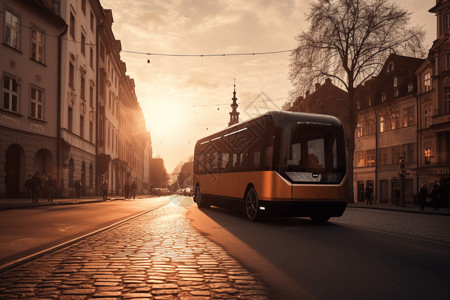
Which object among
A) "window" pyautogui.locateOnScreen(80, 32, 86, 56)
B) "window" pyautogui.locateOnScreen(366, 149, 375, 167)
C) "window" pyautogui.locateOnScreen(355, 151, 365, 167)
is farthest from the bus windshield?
"window" pyautogui.locateOnScreen(355, 151, 365, 167)

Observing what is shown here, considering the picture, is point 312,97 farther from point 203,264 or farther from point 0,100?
point 203,264

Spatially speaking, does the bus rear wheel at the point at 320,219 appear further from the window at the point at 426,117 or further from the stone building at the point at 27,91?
the window at the point at 426,117

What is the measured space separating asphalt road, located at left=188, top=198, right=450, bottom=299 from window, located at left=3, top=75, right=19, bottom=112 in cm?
1855

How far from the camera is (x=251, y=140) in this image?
552 inches

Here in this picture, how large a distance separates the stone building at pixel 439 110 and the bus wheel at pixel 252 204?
25.9 metres

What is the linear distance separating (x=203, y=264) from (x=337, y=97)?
26986mm

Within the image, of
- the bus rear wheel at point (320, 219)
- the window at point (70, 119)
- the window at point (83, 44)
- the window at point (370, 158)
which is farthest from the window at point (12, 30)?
the window at point (370, 158)

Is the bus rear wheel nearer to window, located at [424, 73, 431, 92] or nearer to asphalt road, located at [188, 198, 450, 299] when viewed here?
asphalt road, located at [188, 198, 450, 299]

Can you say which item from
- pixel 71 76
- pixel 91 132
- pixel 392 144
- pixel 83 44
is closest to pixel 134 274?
pixel 71 76

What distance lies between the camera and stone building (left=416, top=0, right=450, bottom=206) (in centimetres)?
3619

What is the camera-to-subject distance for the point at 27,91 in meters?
26.8

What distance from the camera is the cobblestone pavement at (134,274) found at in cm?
462

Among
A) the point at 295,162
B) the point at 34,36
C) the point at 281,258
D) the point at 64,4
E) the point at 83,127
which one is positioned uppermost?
the point at 64,4

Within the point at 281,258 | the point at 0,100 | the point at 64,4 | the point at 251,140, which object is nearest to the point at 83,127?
the point at 64,4
